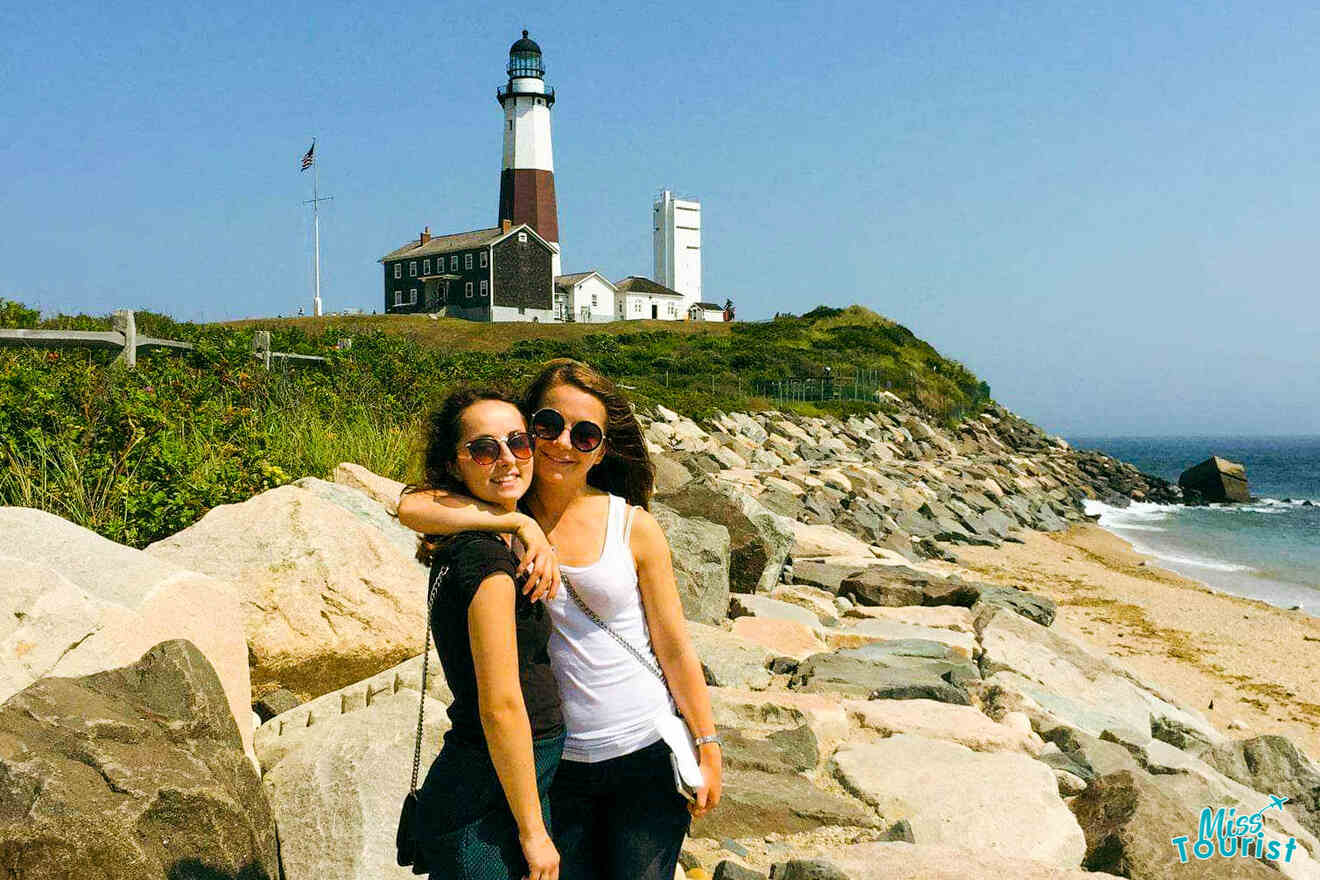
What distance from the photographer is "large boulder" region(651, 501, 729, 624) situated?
24.6 feet

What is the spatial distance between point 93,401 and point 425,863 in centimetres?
610

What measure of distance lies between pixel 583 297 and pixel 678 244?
1223cm

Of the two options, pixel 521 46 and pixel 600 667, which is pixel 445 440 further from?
pixel 521 46

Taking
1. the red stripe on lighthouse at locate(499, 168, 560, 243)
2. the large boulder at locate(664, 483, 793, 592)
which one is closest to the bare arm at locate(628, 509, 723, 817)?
the large boulder at locate(664, 483, 793, 592)

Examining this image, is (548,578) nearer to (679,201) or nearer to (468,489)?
(468,489)

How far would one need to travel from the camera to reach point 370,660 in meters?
5.27

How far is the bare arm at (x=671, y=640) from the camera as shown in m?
2.67

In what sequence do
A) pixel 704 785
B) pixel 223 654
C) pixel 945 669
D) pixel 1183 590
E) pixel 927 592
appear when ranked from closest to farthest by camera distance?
pixel 704 785
pixel 223 654
pixel 945 669
pixel 927 592
pixel 1183 590

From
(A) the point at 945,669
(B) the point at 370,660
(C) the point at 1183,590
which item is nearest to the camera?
(B) the point at 370,660

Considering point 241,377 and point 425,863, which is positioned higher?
point 241,377

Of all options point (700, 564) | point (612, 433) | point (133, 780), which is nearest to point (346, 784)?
point (133, 780)

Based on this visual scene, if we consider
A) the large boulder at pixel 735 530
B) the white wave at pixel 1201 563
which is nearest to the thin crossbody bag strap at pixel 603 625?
the large boulder at pixel 735 530

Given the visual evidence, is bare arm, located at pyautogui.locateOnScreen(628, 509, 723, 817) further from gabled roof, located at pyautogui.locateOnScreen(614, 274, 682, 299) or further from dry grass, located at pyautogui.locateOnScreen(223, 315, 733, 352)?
gabled roof, located at pyautogui.locateOnScreen(614, 274, 682, 299)

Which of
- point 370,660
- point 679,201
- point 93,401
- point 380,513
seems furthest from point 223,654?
point 679,201
